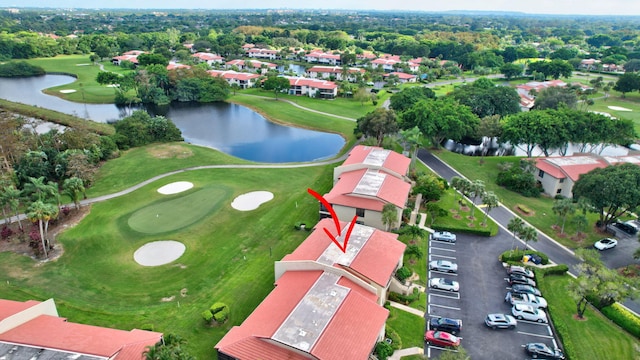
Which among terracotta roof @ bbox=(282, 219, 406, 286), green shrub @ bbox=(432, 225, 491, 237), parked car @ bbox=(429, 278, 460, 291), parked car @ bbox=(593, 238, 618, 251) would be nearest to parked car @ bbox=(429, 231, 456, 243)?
green shrub @ bbox=(432, 225, 491, 237)

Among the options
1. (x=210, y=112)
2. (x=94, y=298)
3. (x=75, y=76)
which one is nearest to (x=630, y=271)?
(x=94, y=298)

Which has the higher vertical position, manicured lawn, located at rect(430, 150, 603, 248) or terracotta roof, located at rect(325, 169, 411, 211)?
terracotta roof, located at rect(325, 169, 411, 211)

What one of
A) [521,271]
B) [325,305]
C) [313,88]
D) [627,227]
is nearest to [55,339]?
[325,305]

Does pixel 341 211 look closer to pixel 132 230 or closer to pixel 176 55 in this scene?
pixel 132 230

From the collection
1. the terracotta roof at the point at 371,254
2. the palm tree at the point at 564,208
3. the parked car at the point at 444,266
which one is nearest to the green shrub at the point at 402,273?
the terracotta roof at the point at 371,254

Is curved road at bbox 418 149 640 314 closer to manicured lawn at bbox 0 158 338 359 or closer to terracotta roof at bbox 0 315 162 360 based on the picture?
manicured lawn at bbox 0 158 338 359

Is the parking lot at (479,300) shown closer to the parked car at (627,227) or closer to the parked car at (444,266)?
the parked car at (444,266)
